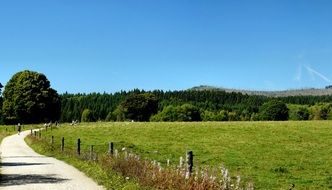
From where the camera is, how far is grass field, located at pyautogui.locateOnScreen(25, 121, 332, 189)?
2845 centimetres

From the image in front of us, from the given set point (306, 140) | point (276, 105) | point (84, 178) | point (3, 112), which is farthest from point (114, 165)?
point (276, 105)

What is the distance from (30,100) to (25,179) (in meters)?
93.4

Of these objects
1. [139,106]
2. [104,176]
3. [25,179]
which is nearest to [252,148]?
[104,176]

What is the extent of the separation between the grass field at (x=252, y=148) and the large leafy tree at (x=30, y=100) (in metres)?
46.7

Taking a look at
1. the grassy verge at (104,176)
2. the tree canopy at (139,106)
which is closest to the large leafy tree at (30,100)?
the tree canopy at (139,106)

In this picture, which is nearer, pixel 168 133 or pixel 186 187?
pixel 186 187

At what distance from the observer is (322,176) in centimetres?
2831

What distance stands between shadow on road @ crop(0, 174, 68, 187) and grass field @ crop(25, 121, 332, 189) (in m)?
8.41

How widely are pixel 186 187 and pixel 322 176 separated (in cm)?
1561

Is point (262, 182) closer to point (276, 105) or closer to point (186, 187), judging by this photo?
point (186, 187)

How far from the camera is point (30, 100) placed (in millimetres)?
112625

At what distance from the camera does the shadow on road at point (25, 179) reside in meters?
20.7

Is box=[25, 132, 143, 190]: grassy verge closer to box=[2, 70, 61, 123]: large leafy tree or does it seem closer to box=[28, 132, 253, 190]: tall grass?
→ box=[28, 132, 253, 190]: tall grass

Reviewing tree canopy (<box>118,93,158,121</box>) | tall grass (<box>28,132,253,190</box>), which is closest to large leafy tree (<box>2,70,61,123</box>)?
tree canopy (<box>118,93,158,121</box>)
